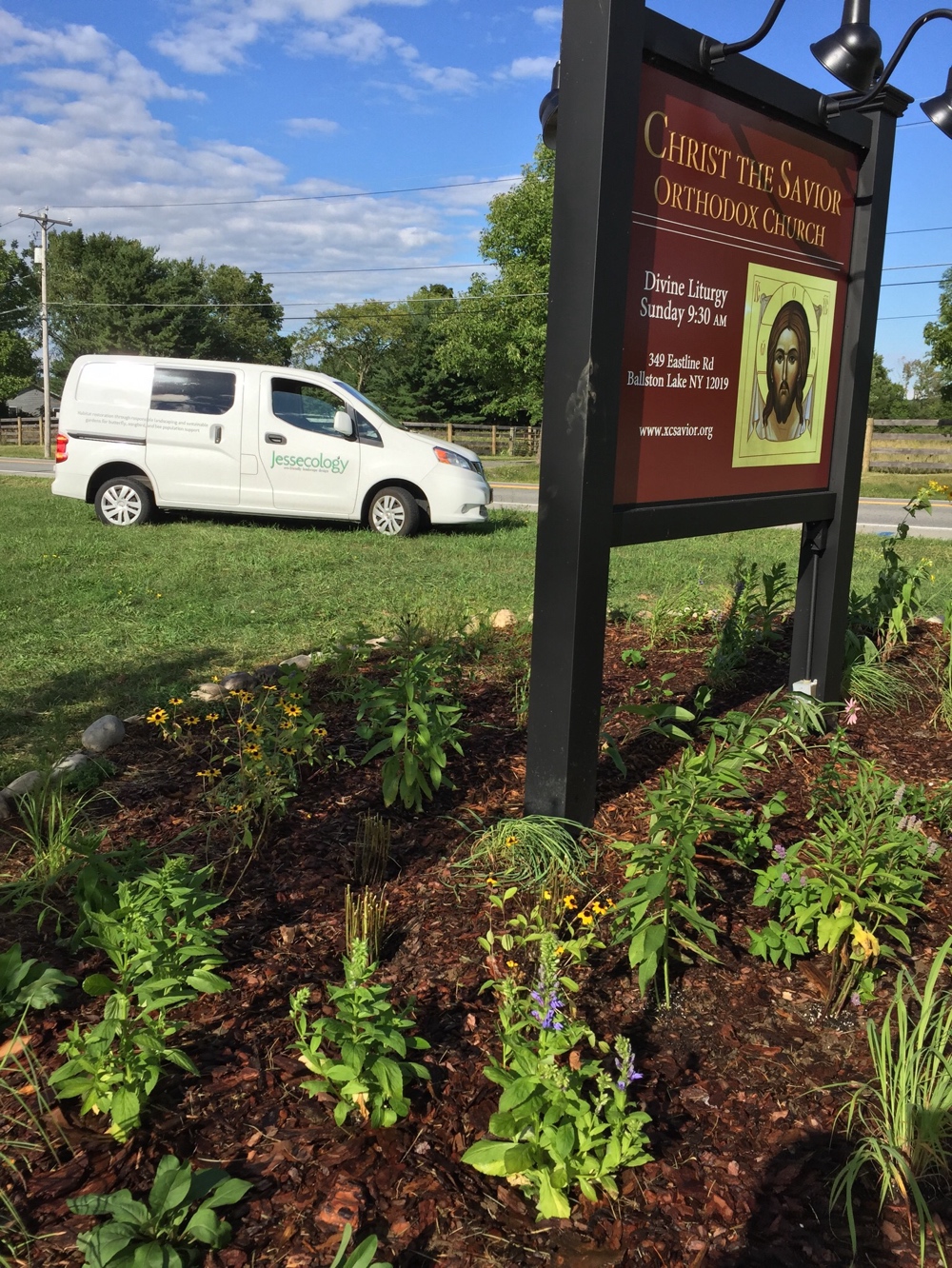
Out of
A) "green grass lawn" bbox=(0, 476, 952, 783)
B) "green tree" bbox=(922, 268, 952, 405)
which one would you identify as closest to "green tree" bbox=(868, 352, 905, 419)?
"green tree" bbox=(922, 268, 952, 405)

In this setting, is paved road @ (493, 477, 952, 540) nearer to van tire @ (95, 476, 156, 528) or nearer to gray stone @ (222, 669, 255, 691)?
van tire @ (95, 476, 156, 528)

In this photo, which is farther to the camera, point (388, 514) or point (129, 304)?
point (129, 304)

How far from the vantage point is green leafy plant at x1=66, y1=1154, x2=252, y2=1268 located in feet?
5.25

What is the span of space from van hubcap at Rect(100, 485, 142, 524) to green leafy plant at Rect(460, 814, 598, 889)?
9554 millimetres

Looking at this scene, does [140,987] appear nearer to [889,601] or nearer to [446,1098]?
[446,1098]

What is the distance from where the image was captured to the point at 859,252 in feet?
14.3

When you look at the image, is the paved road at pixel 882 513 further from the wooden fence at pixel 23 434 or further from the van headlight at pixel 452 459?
the wooden fence at pixel 23 434

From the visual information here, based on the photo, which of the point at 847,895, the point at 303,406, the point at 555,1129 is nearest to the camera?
the point at 555,1129

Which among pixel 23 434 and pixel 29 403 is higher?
pixel 29 403

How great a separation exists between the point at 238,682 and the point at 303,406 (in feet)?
23.3

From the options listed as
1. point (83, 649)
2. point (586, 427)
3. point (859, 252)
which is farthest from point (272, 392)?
point (586, 427)

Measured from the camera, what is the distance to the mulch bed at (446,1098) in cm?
178

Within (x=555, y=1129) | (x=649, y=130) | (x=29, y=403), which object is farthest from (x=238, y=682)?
(x=29, y=403)

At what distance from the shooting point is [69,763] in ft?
12.3
